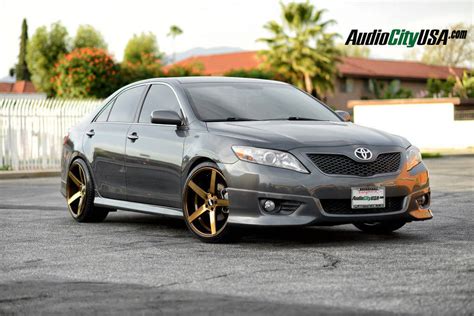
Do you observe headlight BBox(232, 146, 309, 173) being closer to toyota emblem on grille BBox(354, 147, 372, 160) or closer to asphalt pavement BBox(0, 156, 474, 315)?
toyota emblem on grille BBox(354, 147, 372, 160)

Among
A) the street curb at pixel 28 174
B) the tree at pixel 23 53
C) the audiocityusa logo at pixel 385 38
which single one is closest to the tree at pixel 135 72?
the audiocityusa logo at pixel 385 38

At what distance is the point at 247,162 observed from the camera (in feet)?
26.6

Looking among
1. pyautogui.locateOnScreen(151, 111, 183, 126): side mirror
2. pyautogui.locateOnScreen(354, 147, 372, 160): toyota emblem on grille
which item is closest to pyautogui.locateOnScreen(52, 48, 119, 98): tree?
pyautogui.locateOnScreen(151, 111, 183, 126): side mirror

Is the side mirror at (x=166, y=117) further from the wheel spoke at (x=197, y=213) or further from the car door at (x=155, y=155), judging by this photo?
the wheel spoke at (x=197, y=213)

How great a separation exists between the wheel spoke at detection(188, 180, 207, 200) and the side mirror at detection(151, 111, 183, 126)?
660 mm

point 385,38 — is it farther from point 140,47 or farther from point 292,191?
point 140,47

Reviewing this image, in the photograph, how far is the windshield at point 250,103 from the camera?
9070mm

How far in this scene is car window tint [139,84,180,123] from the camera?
31.1 feet

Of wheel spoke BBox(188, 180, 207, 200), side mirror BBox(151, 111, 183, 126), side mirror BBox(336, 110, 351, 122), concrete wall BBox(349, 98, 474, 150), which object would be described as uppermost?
side mirror BBox(151, 111, 183, 126)

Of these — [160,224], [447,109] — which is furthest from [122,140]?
[447,109]

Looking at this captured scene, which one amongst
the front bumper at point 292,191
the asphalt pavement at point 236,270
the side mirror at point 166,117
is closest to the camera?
the asphalt pavement at point 236,270

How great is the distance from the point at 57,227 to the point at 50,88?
207ft

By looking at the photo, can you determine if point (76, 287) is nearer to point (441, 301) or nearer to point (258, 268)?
point (258, 268)

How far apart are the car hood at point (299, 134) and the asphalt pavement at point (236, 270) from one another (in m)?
0.90
